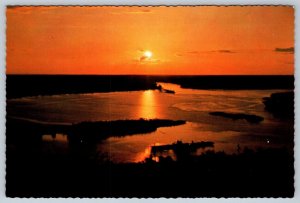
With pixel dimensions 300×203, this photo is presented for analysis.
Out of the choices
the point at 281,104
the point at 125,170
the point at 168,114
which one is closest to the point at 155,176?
the point at 125,170

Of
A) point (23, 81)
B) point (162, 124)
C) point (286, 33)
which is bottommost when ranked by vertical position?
point (162, 124)

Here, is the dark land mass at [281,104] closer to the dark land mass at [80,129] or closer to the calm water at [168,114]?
→ the calm water at [168,114]

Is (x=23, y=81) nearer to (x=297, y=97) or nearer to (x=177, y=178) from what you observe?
(x=177, y=178)

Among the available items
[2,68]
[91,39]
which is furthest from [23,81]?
[91,39]

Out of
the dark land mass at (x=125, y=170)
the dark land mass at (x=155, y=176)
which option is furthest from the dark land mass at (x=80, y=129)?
Result: the dark land mass at (x=155, y=176)

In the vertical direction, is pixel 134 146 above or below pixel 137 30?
below
